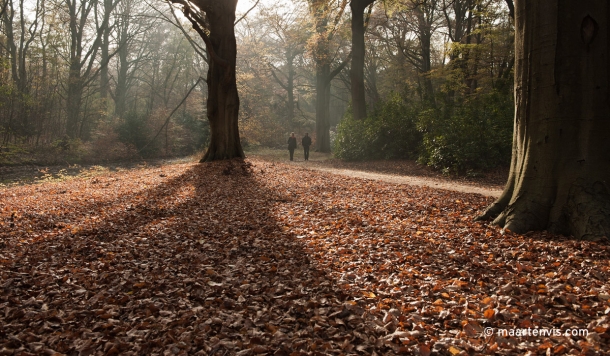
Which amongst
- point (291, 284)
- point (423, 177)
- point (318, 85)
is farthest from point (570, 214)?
point (318, 85)

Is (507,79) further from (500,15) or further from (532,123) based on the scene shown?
(532,123)

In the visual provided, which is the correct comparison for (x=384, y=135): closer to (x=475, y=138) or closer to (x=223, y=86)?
(x=475, y=138)

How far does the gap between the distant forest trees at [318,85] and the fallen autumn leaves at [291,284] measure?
29.0ft

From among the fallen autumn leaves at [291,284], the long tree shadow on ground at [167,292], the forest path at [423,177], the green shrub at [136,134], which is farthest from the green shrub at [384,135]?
the green shrub at [136,134]

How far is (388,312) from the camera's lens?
3242 mm

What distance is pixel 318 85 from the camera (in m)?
27.9

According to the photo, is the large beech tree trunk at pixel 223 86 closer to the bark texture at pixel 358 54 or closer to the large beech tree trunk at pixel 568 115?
the bark texture at pixel 358 54

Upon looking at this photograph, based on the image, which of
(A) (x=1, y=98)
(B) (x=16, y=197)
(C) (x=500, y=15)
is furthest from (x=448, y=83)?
(A) (x=1, y=98)

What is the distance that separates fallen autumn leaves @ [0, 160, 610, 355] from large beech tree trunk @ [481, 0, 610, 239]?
484 millimetres

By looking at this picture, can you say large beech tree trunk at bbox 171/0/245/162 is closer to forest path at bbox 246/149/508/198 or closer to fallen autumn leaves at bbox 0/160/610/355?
forest path at bbox 246/149/508/198

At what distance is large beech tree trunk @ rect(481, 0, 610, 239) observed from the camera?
475 cm

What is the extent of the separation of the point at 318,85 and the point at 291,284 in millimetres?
25283

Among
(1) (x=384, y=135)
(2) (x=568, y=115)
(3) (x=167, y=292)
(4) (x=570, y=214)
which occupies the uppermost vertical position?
(1) (x=384, y=135)

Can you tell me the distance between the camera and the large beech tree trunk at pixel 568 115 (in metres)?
4.75
